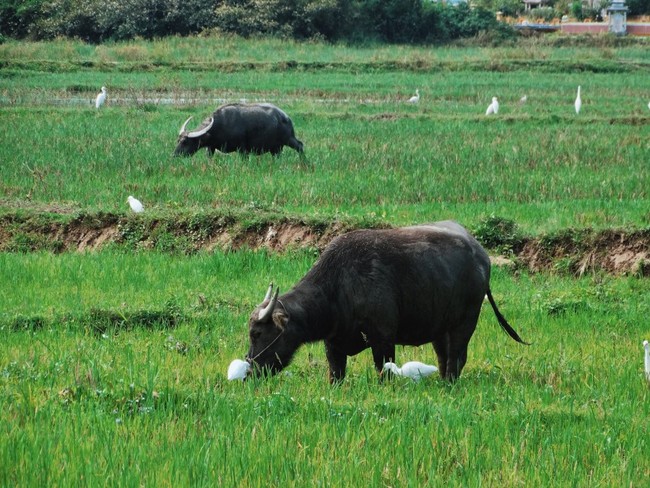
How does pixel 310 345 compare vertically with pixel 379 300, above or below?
below

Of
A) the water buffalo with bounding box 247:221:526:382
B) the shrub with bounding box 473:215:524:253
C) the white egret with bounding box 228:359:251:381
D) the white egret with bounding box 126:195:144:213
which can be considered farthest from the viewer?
the white egret with bounding box 126:195:144:213

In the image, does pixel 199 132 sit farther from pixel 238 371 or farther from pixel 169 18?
pixel 169 18

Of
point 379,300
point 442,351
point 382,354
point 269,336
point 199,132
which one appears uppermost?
point 379,300

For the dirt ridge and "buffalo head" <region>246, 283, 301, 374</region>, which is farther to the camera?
the dirt ridge

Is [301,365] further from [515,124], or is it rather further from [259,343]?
[515,124]

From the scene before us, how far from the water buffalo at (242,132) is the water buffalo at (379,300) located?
29.8 feet

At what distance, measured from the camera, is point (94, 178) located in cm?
1342

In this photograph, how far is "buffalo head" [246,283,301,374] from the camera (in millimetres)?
6047

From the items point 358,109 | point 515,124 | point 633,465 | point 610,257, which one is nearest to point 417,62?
point 358,109

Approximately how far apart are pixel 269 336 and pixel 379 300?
68 cm

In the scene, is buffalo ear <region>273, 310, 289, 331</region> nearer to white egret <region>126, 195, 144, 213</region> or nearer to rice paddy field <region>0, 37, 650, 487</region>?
rice paddy field <region>0, 37, 650, 487</region>

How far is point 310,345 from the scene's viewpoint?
7.77 meters


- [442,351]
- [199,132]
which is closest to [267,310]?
[442,351]

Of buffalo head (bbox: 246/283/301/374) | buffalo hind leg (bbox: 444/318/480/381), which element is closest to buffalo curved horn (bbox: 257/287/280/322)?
buffalo head (bbox: 246/283/301/374)
